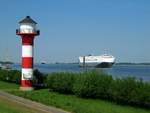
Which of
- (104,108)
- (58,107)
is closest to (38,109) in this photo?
(58,107)

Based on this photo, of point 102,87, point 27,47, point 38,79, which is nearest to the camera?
point 102,87

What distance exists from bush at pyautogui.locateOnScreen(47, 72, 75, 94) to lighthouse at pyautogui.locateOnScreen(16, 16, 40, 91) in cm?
283

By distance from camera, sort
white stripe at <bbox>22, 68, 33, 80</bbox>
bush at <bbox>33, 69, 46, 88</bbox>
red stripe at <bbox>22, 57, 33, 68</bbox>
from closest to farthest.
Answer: red stripe at <bbox>22, 57, 33, 68</bbox> → white stripe at <bbox>22, 68, 33, 80</bbox> → bush at <bbox>33, 69, 46, 88</bbox>

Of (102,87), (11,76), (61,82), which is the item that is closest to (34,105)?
(102,87)

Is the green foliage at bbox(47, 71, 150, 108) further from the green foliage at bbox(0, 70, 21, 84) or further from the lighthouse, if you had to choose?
the green foliage at bbox(0, 70, 21, 84)

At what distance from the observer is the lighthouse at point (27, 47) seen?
3828 cm

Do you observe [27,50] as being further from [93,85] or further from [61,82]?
[93,85]

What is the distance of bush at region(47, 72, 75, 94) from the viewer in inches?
1328

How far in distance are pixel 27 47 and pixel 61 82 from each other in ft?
17.5

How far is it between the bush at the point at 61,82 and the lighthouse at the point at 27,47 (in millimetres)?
2827

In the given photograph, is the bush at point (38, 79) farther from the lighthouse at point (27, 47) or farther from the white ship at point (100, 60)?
the white ship at point (100, 60)

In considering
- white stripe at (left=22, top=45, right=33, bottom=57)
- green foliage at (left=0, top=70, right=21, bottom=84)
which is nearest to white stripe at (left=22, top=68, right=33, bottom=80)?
white stripe at (left=22, top=45, right=33, bottom=57)

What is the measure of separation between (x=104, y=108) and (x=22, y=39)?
14845 mm

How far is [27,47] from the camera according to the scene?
38.3 m
